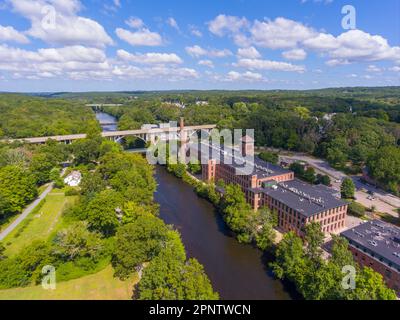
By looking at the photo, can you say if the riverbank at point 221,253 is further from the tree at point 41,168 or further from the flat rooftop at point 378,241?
the tree at point 41,168

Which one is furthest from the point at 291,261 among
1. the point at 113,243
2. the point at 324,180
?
the point at 324,180

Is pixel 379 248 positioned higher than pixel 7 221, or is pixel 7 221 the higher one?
pixel 379 248

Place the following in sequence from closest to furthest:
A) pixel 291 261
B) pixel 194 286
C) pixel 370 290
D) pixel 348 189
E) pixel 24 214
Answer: pixel 194 286 → pixel 370 290 → pixel 291 261 → pixel 24 214 → pixel 348 189

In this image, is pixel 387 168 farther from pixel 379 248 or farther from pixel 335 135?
pixel 379 248

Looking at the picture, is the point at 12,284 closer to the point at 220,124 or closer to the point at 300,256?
the point at 300,256

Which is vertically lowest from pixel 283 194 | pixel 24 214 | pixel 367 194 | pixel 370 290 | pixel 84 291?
pixel 84 291

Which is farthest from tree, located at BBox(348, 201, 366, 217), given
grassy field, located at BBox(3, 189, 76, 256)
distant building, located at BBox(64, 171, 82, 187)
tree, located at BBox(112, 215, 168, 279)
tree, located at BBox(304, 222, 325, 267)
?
distant building, located at BBox(64, 171, 82, 187)

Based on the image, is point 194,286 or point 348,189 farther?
→ point 348,189
